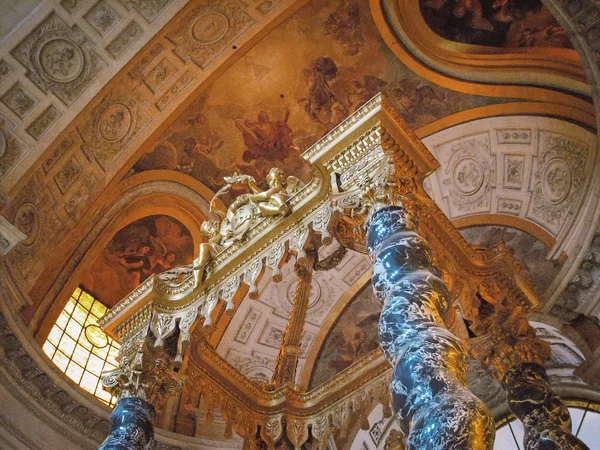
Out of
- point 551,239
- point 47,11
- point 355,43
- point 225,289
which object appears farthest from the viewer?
point 355,43

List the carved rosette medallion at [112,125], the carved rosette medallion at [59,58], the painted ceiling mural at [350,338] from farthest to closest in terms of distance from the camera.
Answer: the painted ceiling mural at [350,338] → the carved rosette medallion at [112,125] → the carved rosette medallion at [59,58]

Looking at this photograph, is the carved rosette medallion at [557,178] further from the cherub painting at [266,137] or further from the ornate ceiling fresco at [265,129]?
the cherub painting at [266,137]

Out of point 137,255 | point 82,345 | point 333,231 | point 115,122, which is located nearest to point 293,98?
point 115,122

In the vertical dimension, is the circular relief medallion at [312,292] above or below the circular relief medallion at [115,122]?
below

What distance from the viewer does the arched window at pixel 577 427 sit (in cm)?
969

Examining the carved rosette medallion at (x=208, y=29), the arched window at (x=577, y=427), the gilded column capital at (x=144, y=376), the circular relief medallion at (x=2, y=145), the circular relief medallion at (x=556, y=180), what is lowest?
the gilded column capital at (x=144, y=376)

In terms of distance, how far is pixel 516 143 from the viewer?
9.83 m

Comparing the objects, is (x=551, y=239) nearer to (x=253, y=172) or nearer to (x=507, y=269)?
(x=507, y=269)

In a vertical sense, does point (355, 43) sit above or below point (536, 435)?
above

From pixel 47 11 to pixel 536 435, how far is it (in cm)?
698

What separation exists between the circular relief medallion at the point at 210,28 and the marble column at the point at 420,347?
5.42 metres

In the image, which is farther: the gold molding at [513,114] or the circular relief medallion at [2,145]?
the gold molding at [513,114]

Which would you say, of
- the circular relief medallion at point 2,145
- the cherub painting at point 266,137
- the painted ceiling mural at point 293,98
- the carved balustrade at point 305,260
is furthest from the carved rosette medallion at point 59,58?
the carved balustrade at point 305,260

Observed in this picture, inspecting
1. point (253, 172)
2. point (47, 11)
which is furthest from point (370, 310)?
point (47, 11)
